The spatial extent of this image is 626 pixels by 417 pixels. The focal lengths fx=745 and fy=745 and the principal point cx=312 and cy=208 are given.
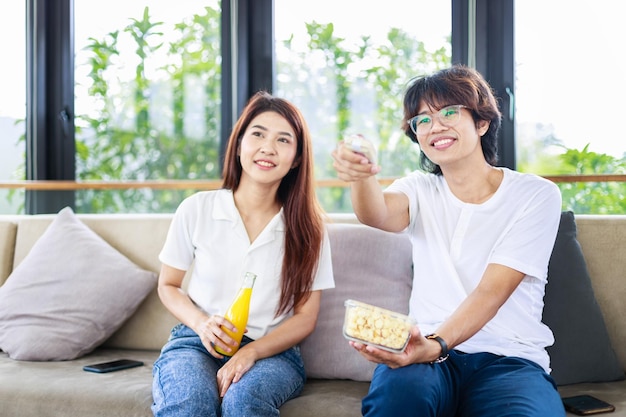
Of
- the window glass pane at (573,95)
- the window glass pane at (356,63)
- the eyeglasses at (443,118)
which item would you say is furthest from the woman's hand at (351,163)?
the window glass pane at (356,63)

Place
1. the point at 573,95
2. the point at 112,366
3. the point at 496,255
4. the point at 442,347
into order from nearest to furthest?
the point at 442,347, the point at 496,255, the point at 112,366, the point at 573,95

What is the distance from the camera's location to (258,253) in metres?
1.98

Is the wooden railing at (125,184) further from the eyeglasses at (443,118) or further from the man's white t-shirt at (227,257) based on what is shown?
the eyeglasses at (443,118)

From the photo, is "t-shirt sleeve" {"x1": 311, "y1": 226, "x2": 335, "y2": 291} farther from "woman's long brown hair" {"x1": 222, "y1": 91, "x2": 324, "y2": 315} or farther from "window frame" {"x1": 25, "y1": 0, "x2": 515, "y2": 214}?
"window frame" {"x1": 25, "y1": 0, "x2": 515, "y2": 214}

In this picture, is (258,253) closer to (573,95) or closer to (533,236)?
(533,236)

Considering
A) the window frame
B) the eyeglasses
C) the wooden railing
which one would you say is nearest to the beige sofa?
the eyeglasses

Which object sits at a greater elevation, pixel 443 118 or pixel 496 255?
pixel 443 118

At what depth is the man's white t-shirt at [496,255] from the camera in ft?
5.47

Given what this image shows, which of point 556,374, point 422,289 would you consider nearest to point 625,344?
point 556,374

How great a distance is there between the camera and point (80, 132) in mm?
3785

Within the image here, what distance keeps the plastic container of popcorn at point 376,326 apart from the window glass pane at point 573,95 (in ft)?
6.51

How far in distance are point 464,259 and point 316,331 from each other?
21.9 inches

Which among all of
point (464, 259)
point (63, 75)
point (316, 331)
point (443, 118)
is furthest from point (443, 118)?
point (63, 75)

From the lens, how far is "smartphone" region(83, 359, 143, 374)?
206cm
